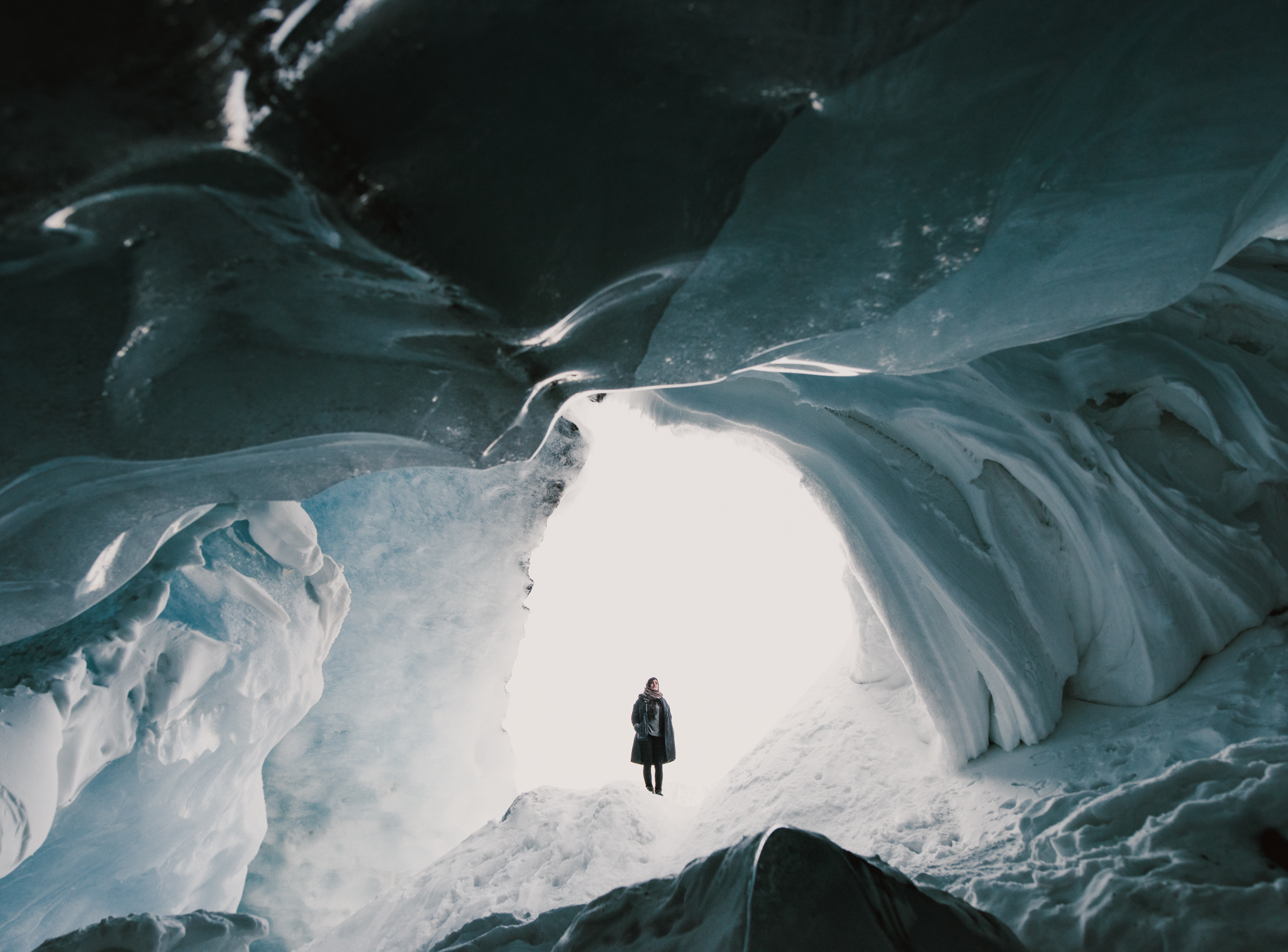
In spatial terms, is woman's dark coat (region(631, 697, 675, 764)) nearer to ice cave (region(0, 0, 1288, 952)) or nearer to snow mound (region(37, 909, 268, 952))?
ice cave (region(0, 0, 1288, 952))

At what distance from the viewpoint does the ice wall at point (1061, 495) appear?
3279mm

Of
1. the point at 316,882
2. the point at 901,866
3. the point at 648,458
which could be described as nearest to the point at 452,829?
the point at 316,882

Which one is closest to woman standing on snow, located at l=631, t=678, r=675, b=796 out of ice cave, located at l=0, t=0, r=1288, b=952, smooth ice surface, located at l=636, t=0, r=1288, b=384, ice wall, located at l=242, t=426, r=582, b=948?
ice wall, located at l=242, t=426, r=582, b=948

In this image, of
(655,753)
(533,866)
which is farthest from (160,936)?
(655,753)

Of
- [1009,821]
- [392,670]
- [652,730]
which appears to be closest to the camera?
[1009,821]

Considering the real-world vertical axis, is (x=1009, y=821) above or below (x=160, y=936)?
above

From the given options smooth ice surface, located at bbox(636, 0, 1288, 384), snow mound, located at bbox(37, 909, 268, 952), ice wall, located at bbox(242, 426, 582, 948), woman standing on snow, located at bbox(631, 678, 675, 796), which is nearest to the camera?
smooth ice surface, located at bbox(636, 0, 1288, 384)

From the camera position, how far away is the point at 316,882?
5902 mm

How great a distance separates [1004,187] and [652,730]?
566cm

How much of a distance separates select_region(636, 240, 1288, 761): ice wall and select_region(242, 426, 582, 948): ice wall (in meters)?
2.46

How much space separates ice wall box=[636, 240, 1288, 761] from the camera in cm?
328

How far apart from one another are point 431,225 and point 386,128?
21 centimetres

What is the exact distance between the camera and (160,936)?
10.5ft

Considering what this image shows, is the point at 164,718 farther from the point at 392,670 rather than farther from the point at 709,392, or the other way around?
the point at 709,392
